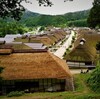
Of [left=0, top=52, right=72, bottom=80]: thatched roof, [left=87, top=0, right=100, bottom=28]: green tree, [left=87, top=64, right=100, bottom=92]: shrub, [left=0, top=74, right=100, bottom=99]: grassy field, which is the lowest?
[left=0, top=74, right=100, bottom=99]: grassy field

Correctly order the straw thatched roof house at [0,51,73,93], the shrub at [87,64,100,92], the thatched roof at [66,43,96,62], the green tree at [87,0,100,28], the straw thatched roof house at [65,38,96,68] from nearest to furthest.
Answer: the green tree at [87,0,100,28] → the shrub at [87,64,100,92] → the straw thatched roof house at [0,51,73,93] → the straw thatched roof house at [65,38,96,68] → the thatched roof at [66,43,96,62]

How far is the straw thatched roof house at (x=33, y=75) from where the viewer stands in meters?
30.8

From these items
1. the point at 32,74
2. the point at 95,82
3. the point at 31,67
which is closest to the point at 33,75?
the point at 32,74

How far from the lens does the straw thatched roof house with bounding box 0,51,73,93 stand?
3081cm

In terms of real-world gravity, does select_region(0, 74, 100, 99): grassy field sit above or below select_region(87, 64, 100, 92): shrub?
below

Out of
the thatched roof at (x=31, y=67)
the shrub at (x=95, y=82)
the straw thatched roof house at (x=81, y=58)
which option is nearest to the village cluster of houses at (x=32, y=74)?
the thatched roof at (x=31, y=67)

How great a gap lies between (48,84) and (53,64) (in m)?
2.22

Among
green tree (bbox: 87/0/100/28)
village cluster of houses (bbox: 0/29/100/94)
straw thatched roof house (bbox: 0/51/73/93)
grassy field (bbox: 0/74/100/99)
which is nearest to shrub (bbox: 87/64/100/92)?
grassy field (bbox: 0/74/100/99)

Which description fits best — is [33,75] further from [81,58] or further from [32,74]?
[81,58]

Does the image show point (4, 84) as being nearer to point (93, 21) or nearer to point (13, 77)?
point (13, 77)

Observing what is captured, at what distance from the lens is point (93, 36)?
6500 centimetres

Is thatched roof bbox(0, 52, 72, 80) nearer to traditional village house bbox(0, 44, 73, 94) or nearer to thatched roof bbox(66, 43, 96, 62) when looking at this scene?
traditional village house bbox(0, 44, 73, 94)

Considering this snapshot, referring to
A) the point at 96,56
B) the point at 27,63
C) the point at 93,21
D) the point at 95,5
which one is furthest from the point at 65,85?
the point at 96,56

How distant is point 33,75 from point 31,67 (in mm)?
1188
